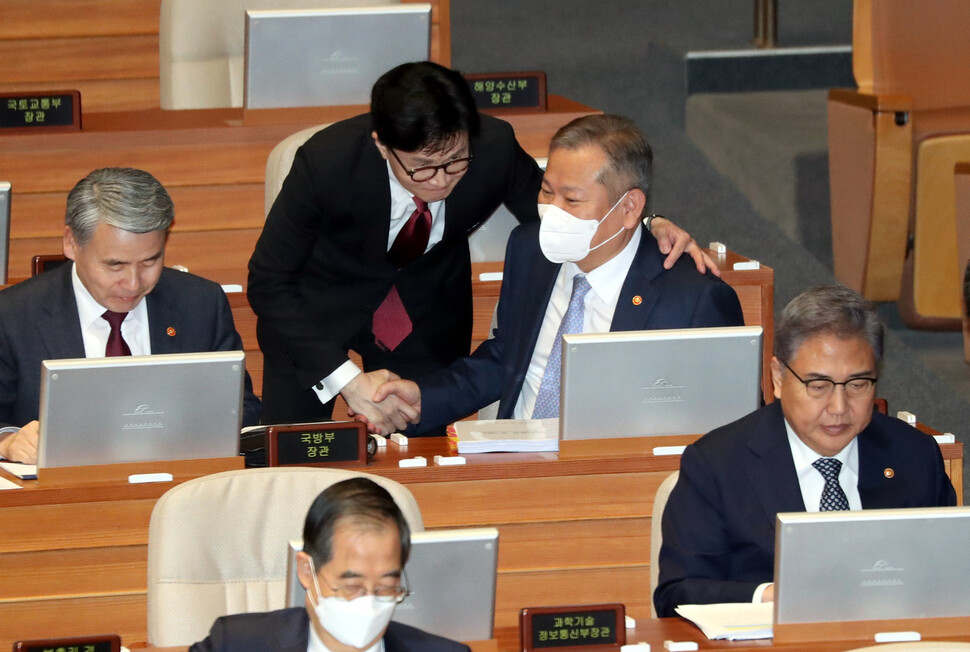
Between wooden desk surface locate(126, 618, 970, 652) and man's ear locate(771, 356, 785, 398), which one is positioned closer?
wooden desk surface locate(126, 618, 970, 652)

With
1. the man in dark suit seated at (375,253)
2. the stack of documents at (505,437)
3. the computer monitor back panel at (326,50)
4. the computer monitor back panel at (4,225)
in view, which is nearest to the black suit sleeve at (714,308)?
the man in dark suit seated at (375,253)

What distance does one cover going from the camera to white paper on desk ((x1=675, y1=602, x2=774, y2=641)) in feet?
7.43

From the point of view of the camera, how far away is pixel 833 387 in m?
2.50

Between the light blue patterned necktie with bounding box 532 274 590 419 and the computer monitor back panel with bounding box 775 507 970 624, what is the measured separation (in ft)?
3.49

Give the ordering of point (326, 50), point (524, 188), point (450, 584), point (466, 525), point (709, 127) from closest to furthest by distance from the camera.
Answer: point (450, 584) < point (466, 525) < point (524, 188) < point (326, 50) < point (709, 127)

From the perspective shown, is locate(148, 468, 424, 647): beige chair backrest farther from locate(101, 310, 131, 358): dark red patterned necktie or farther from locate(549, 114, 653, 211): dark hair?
locate(549, 114, 653, 211): dark hair

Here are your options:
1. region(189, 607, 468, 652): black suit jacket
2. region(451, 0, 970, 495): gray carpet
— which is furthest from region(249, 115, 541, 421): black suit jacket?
region(451, 0, 970, 495): gray carpet

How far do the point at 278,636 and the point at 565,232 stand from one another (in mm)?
1302

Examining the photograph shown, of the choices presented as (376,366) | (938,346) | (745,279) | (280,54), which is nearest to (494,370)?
(376,366)

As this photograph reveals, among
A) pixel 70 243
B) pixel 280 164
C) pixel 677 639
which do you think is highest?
pixel 280 164

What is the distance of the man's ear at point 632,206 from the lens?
10.2ft

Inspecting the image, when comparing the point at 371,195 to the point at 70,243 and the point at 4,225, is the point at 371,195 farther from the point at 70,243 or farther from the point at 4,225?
the point at 4,225

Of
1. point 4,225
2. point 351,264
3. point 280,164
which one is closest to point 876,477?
point 351,264

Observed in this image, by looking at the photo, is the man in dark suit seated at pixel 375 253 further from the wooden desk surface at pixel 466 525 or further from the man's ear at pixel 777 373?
the man's ear at pixel 777 373
